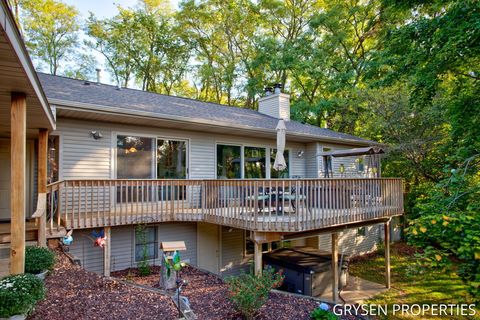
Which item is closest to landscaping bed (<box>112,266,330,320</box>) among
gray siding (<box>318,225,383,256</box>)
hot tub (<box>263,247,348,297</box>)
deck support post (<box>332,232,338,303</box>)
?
hot tub (<box>263,247,348,297</box>)

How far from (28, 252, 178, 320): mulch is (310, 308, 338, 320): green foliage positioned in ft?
7.97

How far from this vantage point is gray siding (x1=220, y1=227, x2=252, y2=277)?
366 inches

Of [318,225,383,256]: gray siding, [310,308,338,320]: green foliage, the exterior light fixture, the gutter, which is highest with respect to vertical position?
the gutter

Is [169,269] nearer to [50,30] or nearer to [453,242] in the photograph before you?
[453,242]

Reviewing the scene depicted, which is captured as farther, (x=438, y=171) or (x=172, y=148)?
(x=438, y=171)

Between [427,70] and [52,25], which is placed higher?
[52,25]

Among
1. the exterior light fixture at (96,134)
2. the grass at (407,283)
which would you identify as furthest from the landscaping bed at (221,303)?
the exterior light fixture at (96,134)

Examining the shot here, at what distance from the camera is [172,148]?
28.5ft

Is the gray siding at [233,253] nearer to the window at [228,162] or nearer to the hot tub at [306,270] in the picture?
the hot tub at [306,270]

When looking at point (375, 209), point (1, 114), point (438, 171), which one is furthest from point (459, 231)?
point (438, 171)

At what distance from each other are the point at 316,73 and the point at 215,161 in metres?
11.5

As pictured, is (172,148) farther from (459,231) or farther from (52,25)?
(52,25)

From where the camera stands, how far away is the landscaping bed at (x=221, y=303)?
4.94 m

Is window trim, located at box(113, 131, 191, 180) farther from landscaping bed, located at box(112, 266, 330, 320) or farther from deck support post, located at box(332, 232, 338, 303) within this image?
deck support post, located at box(332, 232, 338, 303)
